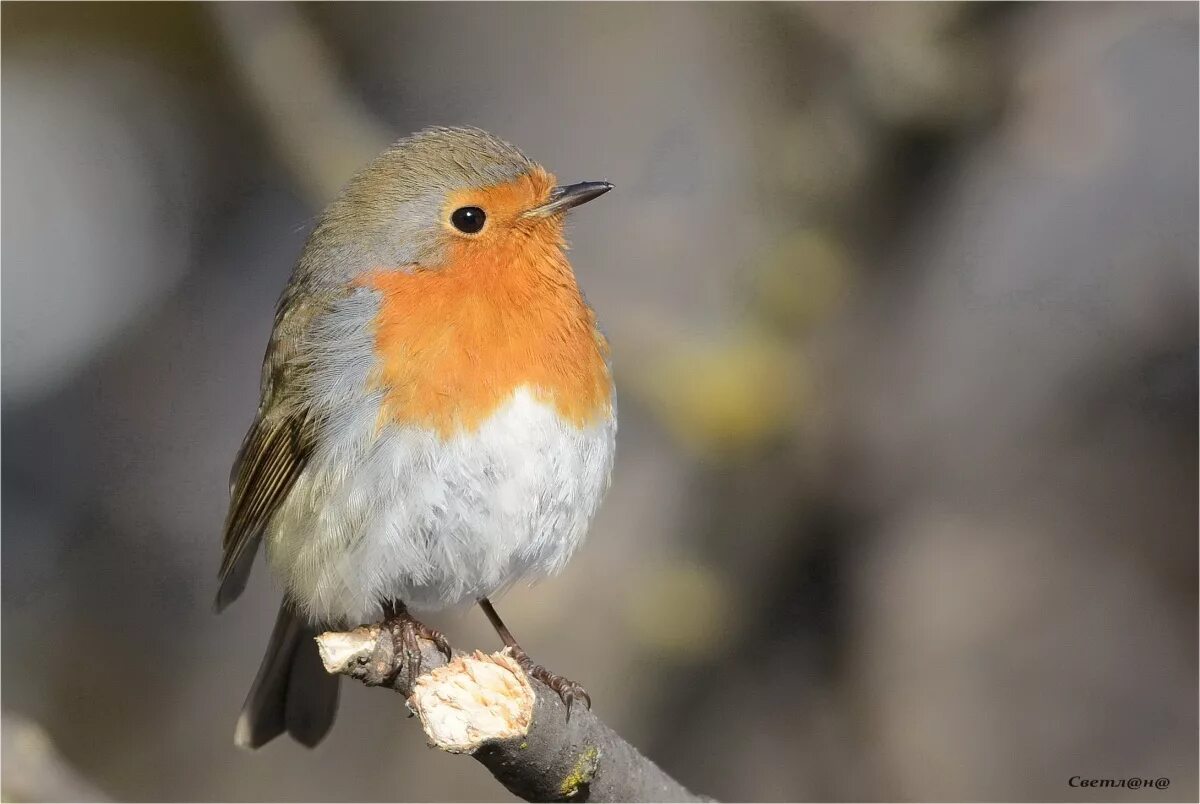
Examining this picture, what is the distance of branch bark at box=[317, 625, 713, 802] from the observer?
8.34 ft

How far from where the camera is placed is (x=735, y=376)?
15.4ft

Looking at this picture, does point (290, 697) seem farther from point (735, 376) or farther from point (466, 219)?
point (735, 376)

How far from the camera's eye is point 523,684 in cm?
260

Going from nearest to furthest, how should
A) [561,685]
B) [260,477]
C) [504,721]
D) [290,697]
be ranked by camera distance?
[504,721] < [561,685] < [260,477] < [290,697]

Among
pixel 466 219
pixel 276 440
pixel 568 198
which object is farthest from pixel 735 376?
pixel 276 440

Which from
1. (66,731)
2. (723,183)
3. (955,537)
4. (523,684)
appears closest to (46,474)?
(66,731)

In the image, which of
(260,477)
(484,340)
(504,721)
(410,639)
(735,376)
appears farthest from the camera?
(735,376)

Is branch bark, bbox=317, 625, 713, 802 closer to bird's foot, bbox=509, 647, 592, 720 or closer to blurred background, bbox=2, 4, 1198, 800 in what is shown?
bird's foot, bbox=509, 647, 592, 720

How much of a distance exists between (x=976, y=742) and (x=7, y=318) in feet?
14.9

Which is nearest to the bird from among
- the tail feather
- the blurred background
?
the tail feather

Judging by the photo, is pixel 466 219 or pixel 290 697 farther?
pixel 290 697

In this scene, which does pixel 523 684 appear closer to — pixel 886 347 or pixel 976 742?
pixel 886 347

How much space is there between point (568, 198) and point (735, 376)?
5.05ft

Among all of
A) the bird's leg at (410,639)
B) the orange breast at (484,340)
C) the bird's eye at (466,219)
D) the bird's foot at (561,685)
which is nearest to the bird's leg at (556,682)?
the bird's foot at (561,685)
